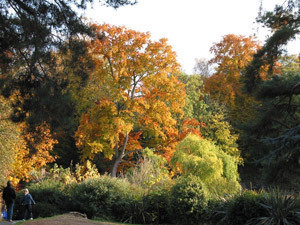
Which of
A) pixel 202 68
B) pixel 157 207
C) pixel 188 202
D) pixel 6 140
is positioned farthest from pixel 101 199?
pixel 202 68

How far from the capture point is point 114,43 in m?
24.7

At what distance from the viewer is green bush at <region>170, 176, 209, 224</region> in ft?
43.3

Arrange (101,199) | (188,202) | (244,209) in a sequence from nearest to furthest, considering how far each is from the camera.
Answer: (244,209)
(188,202)
(101,199)

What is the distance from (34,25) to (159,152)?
1882 centimetres

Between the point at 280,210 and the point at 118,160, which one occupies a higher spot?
the point at 118,160

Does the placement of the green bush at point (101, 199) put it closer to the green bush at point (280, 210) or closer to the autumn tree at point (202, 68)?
the green bush at point (280, 210)

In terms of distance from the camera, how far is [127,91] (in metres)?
26.3

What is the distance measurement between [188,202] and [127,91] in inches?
562

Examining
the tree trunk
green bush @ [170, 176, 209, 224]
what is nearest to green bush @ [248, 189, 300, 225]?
green bush @ [170, 176, 209, 224]

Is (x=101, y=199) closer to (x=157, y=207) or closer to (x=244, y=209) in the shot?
(x=157, y=207)

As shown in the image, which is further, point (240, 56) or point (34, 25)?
point (240, 56)

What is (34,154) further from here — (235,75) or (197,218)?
(235,75)

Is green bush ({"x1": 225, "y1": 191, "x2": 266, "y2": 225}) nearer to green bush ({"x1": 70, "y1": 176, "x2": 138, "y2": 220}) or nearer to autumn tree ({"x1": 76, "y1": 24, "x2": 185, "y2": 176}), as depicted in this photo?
green bush ({"x1": 70, "y1": 176, "x2": 138, "y2": 220})

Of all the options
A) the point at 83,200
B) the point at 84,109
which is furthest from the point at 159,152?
the point at 83,200
